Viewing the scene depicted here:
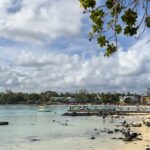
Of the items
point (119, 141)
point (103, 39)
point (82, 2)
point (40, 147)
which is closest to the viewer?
point (82, 2)

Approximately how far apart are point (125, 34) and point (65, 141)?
142ft

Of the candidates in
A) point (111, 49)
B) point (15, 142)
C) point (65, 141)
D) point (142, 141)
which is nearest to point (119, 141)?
point (142, 141)

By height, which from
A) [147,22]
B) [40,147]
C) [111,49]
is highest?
[147,22]

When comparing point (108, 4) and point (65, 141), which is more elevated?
point (108, 4)

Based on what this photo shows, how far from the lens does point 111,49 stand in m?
8.70

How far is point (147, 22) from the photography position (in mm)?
8555

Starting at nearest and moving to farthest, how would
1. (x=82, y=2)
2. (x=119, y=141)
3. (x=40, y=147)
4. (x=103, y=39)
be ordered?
(x=82, y=2) < (x=103, y=39) < (x=40, y=147) < (x=119, y=141)

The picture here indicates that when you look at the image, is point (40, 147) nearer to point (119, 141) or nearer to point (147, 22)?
point (119, 141)

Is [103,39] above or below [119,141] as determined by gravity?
above

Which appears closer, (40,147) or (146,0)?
(146,0)

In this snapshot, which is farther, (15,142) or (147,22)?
(15,142)

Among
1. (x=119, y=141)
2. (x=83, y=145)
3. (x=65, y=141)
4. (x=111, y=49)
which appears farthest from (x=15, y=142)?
(x=111, y=49)

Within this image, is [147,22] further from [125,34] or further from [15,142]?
[15,142]

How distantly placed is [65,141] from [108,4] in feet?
142
